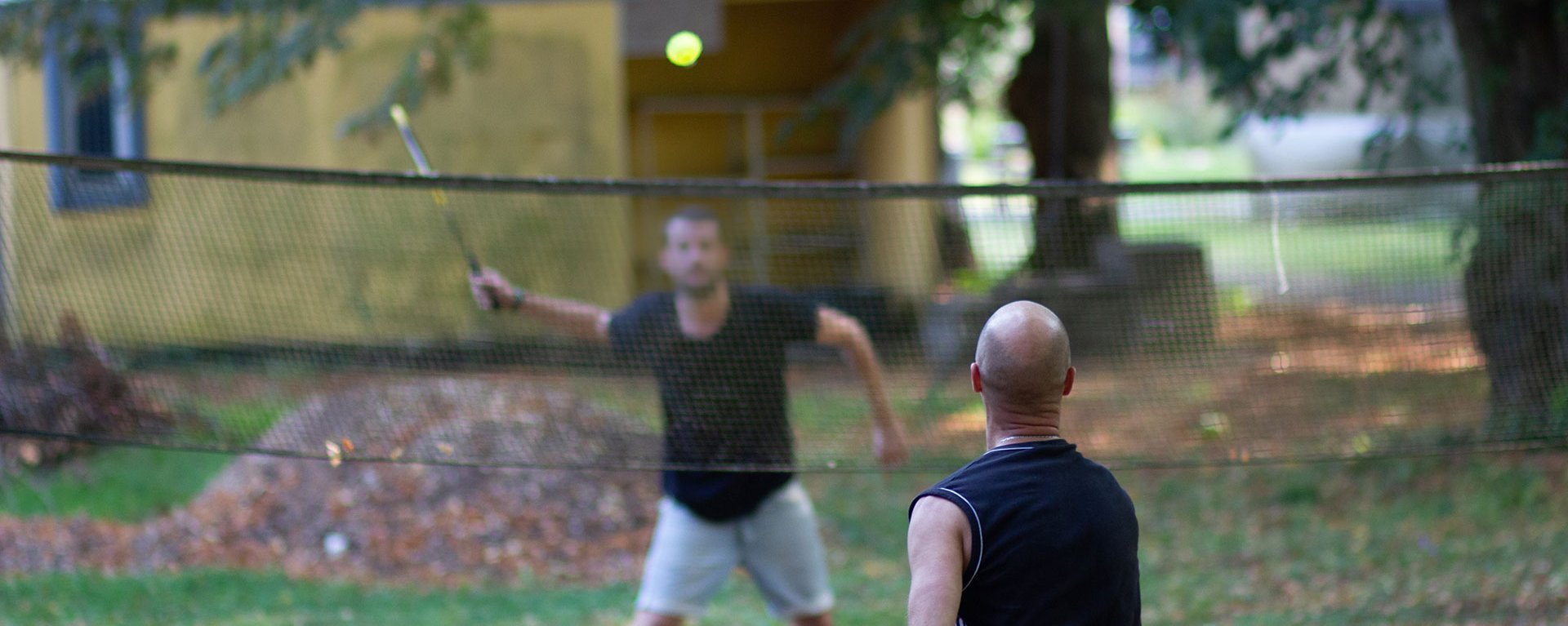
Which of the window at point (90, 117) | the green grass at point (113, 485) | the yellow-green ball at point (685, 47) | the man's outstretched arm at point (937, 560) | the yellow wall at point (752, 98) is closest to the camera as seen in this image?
the man's outstretched arm at point (937, 560)

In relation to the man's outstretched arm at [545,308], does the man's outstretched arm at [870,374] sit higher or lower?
lower

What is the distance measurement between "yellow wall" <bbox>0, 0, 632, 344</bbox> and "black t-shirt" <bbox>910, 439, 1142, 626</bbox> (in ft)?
11.6

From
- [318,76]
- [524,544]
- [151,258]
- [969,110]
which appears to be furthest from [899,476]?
[318,76]

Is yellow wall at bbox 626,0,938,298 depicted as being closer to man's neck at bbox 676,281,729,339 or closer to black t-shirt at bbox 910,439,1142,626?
man's neck at bbox 676,281,729,339

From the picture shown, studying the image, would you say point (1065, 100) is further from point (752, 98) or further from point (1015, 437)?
point (1015, 437)

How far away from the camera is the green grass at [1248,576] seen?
20.0 feet

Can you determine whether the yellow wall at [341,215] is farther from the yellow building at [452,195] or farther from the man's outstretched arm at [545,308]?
the man's outstretched arm at [545,308]

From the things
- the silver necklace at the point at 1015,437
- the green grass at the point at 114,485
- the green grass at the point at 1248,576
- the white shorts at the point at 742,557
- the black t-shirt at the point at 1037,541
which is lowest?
the green grass at the point at 1248,576

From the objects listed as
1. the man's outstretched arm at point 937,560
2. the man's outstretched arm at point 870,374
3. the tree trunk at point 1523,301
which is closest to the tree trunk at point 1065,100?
the tree trunk at point 1523,301

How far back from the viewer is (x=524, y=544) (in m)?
7.61

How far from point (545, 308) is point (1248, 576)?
4.07m

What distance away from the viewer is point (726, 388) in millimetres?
4484

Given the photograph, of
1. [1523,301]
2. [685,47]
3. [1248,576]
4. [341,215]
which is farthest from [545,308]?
[685,47]

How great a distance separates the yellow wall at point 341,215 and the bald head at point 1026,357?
3.48m
